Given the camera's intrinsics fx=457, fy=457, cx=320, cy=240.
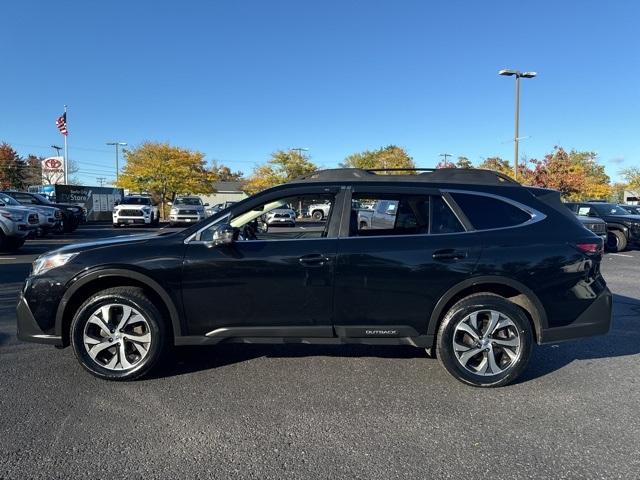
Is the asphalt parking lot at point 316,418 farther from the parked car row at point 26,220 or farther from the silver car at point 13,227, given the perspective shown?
the parked car row at point 26,220

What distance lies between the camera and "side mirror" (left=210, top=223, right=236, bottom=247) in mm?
3779

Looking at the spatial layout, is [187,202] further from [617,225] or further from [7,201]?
[617,225]

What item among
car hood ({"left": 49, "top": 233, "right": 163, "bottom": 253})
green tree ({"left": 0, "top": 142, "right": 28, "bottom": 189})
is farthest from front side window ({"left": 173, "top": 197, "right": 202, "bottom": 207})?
green tree ({"left": 0, "top": 142, "right": 28, "bottom": 189})

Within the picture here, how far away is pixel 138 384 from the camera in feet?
12.7

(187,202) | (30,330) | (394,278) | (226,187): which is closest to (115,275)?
(30,330)

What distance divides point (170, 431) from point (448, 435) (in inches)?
74.9

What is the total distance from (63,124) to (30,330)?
38238mm

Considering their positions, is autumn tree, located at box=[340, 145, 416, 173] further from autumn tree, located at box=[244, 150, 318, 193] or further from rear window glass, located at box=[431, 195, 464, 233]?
rear window glass, located at box=[431, 195, 464, 233]

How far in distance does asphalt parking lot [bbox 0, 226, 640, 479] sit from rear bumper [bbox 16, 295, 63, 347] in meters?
0.36

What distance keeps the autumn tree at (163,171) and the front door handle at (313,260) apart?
127 feet

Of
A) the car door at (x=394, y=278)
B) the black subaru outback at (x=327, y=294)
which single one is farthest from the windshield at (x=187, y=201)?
the car door at (x=394, y=278)

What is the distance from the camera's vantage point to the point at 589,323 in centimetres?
397

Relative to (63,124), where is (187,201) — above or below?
below

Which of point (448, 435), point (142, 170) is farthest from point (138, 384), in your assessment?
point (142, 170)
